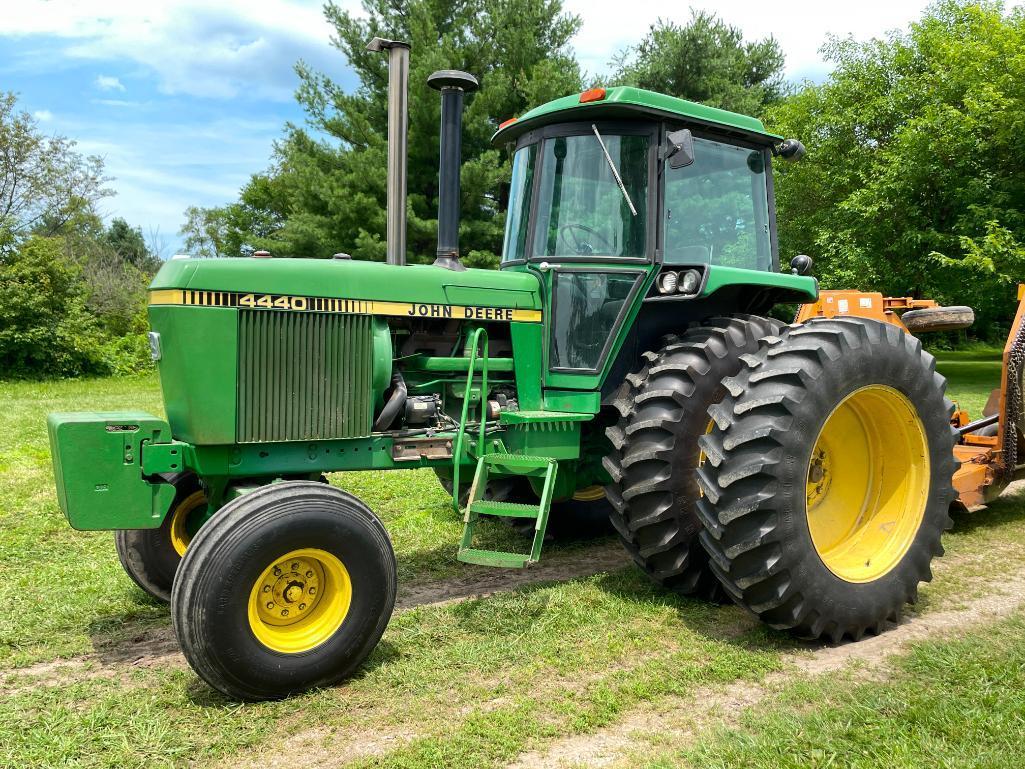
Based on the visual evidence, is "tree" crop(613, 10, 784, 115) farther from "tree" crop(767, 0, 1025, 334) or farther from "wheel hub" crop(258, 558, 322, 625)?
"wheel hub" crop(258, 558, 322, 625)

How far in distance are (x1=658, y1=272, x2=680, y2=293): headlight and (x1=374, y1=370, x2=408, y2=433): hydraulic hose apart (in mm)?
1533

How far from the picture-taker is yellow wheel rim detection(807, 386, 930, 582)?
4.41 metres

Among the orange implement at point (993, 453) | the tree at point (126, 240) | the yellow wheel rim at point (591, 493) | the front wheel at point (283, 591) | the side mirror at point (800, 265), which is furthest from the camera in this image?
the tree at point (126, 240)

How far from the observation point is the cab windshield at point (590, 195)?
4.63 meters

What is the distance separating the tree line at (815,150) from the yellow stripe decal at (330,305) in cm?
1336

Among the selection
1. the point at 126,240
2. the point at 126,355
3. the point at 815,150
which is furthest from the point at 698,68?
the point at 126,240

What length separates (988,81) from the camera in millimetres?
17469

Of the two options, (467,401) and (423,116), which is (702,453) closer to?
(467,401)

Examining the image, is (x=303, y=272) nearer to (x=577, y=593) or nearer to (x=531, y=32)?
(x=577, y=593)

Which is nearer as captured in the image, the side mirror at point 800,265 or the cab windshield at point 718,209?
the cab windshield at point 718,209

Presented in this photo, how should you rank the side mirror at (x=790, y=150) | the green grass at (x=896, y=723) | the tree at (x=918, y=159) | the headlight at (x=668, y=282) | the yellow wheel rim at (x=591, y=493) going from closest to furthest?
the green grass at (x=896, y=723) → the headlight at (x=668, y=282) → the side mirror at (x=790, y=150) → the yellow wheel rim at (x=591, y=493) → the tree at (x=918, y=159)

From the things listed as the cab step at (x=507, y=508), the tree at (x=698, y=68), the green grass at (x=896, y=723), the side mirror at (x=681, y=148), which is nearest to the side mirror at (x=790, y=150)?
the side mirror at (x=681, y=148)

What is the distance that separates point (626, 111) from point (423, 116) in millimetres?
14841

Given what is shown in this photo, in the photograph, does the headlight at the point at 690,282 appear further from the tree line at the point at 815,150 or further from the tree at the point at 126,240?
the tree at the point at 126,240
